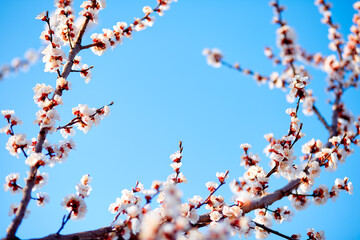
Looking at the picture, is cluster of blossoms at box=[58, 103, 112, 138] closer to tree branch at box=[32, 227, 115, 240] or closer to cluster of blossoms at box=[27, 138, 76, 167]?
cluster of blossoms at box=[27, 138, 76, 167]

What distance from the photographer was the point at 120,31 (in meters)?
4.90

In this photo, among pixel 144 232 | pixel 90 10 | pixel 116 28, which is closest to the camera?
pixel 144 232

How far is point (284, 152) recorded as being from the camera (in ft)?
11.9

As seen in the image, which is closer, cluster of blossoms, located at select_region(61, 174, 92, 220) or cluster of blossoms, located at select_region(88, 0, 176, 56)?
cluster of blossoms, located at select_region(61, 174, 92, 220)

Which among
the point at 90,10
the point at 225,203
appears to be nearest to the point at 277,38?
the point at 225,203

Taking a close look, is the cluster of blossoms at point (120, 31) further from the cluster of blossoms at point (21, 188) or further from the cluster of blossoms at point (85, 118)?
the cluster of blossoms at point (21, 188)

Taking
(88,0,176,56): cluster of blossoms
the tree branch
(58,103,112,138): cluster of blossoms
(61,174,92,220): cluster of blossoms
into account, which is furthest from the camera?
(88,0,176,56): cluster of blossoms

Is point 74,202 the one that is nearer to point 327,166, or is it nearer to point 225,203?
point 225,203

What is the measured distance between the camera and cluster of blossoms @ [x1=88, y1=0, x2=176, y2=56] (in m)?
4.63

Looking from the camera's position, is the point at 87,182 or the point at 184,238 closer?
the point at 184,238

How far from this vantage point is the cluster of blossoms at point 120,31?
4.63 meters

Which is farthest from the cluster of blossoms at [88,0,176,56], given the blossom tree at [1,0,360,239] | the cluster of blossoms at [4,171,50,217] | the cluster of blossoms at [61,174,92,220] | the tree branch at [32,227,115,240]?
the tree branch at [32,227,115,240]

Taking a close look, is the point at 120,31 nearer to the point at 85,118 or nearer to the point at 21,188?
the point at 85,118

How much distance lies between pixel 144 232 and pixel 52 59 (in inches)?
134
